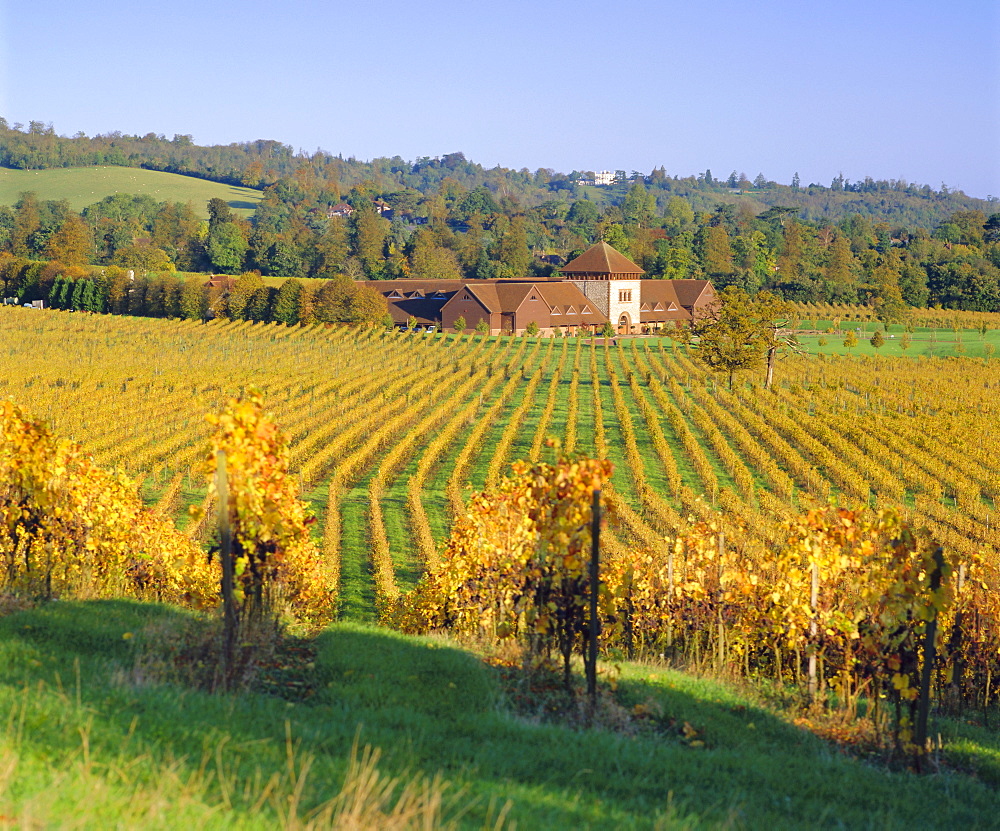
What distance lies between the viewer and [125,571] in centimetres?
1172

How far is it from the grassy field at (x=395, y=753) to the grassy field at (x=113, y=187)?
159192 mm

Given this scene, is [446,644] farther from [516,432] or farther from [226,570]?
[516,432]

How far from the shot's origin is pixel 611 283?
88812mm

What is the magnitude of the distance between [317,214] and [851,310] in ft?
255

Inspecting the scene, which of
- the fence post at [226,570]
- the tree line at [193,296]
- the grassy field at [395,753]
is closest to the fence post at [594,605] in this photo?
the grassy field at [395,753]

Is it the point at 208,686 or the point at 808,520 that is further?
the point at 808,520

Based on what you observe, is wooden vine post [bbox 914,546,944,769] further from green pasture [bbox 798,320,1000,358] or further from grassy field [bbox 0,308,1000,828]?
green pasture [bbox 798,320,1000,358]

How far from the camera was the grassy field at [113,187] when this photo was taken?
530 feet

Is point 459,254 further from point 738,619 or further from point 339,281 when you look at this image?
point 738,619

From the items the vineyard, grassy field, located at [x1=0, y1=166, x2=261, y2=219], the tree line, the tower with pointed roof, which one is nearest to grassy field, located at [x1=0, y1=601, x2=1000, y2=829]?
the vineyard

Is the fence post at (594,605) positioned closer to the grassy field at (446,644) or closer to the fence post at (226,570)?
the grassy field at (446,644)

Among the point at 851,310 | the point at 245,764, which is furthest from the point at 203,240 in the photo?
the point at 245,764

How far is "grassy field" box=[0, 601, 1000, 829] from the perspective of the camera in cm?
465

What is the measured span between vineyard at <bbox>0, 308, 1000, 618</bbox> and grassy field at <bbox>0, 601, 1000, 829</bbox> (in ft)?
14.3
